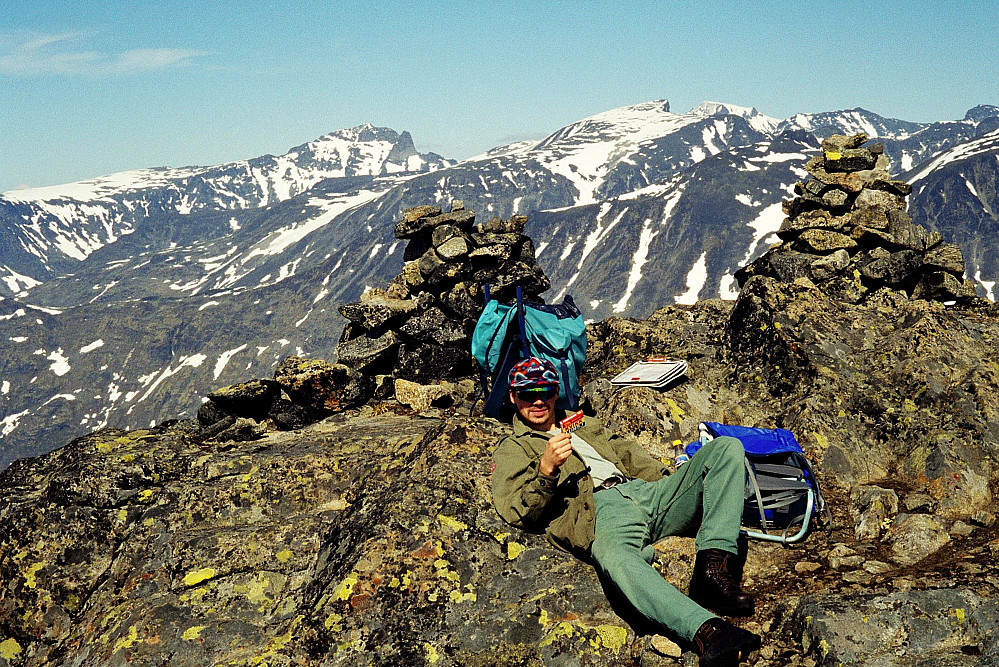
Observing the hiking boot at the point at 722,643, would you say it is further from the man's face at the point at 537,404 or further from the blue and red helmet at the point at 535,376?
the blue and red helmet at the point at 535,376

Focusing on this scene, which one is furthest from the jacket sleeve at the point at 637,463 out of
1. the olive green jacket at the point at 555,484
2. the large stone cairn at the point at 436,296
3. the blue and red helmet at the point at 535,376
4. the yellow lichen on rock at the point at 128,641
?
the large stone cairn at the point at 436,296

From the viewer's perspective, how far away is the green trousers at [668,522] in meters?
6.30

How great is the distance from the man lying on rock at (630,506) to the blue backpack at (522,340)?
156 inches

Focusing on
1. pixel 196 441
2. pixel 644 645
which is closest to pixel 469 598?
pixel 644 645

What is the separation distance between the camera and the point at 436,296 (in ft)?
83.9

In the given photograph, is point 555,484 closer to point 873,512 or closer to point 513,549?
point 513,549

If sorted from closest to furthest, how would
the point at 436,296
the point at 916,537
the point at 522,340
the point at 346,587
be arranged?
the point at 346,587, the point at 916,537, the point at 522,340, the point at 436,296

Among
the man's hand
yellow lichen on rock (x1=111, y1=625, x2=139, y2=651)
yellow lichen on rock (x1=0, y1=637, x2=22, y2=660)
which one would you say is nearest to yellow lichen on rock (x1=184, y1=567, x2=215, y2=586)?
yellow lichen on rock (x1=111, y1=625, x2=139, y2=651)

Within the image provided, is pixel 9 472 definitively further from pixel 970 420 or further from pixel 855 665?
pixel 970 420

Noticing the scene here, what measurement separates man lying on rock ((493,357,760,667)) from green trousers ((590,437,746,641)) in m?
Answer: 0.01

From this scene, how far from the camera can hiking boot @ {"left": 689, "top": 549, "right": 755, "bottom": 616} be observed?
647 centimetres

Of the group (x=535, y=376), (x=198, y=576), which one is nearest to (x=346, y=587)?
(x=198, y=576)

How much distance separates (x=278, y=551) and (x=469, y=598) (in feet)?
10.3

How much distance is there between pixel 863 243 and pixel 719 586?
20.4 meters
